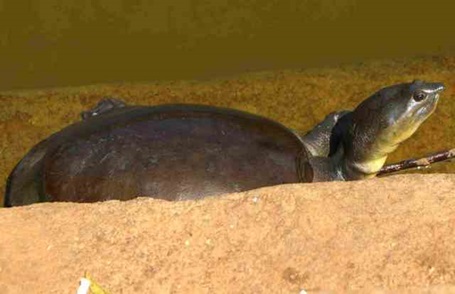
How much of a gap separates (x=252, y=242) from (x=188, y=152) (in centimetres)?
62

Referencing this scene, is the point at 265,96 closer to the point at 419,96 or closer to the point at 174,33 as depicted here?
the point at 174,33

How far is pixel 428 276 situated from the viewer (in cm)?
188

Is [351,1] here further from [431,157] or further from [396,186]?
[396,186]

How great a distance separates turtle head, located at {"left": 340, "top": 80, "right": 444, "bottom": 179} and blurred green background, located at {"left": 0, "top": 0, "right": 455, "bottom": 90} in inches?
61.3

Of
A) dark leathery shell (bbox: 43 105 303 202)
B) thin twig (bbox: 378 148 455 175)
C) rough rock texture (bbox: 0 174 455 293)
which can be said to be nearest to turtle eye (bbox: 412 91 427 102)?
thin twig (bbox: 378 148 455 175)

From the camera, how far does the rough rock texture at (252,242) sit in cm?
192

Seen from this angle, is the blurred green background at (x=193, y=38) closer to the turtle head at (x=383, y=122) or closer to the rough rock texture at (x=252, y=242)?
the turtle head at (x=383, y=122)

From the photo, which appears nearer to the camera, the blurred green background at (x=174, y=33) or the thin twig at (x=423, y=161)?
the thin twig at (x=423, y=161)

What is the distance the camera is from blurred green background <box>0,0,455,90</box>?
455 cm

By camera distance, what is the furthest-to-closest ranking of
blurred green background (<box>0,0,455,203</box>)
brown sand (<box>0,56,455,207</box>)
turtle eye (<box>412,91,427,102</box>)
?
blurred green background (<box>0,0,455,203</box>), brown sand (<box>0,56,455,207</box>), turtle eye (<box>412,91,427,102</box>)

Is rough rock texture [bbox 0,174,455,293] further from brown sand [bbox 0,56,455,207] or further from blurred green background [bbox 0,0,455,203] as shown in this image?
blurred green background [bbox 0,0,455,203]

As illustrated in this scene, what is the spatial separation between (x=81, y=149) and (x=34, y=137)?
4.89ft

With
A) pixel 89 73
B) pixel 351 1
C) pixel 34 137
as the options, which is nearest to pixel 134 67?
pixel 89 73

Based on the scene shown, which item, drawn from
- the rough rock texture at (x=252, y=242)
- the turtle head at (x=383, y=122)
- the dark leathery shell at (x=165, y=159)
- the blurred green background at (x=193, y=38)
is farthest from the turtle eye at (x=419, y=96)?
the blurred green background at (x=193, y=38)
